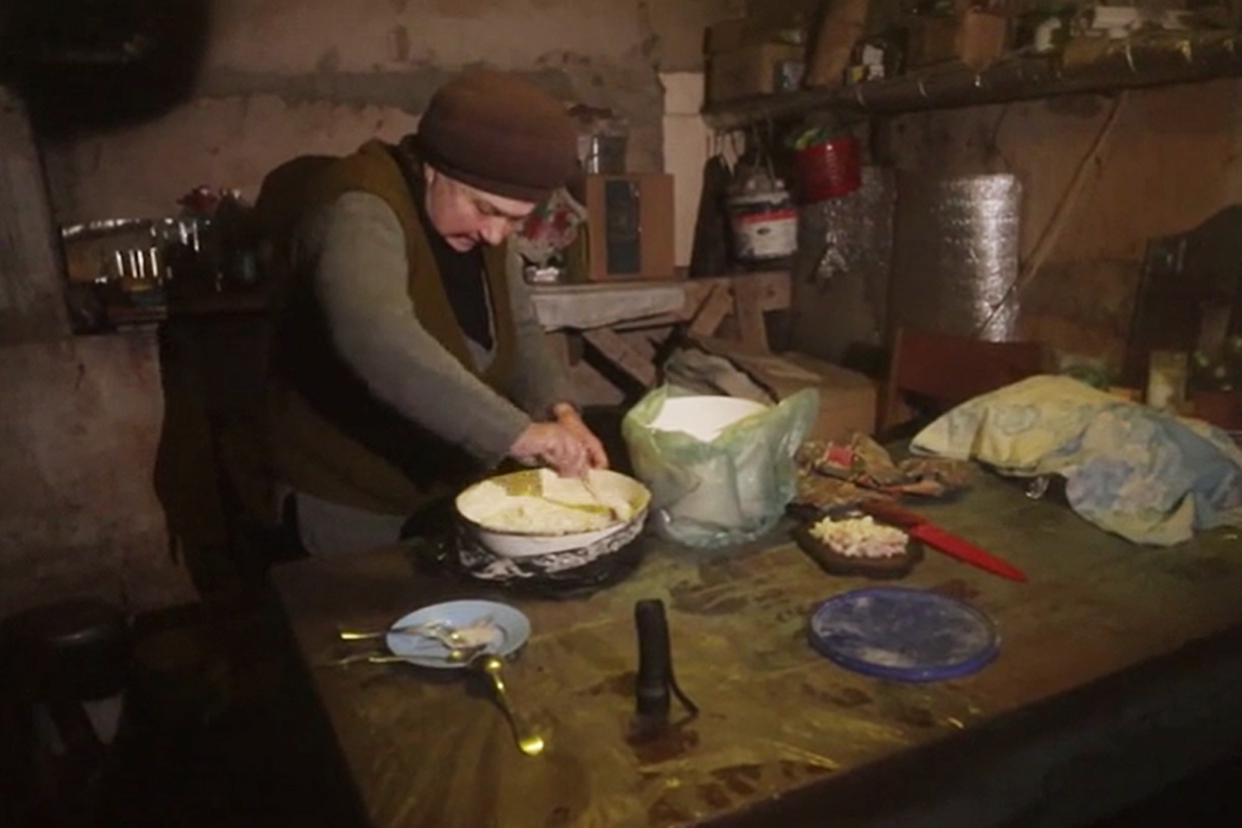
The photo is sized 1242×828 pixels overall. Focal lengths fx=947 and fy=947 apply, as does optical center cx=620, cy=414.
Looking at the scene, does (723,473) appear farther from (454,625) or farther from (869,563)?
(454,625)

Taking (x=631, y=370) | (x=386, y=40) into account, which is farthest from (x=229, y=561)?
(x=386, y=40)

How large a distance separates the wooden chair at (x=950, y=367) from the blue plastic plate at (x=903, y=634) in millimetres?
1261

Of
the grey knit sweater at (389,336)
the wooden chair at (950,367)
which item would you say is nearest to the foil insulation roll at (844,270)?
the wooden chair at (950,367)

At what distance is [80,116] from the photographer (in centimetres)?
333

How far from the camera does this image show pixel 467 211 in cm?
178

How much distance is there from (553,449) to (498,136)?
556 millimetres

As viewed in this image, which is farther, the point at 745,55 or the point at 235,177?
the point at 745,55

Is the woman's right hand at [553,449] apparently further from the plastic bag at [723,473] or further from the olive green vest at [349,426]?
the olive green vest at [349,426]

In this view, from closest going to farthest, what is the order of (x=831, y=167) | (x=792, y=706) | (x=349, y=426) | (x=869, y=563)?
(x=792, y=706) < (x=869, y=563) < (x=349, y=426) < (x=831, y=167)

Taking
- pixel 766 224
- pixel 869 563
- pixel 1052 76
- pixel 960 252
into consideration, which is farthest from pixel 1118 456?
pixel 766 224

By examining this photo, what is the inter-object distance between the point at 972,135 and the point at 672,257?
1289 mm

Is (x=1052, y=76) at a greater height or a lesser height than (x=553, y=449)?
greater

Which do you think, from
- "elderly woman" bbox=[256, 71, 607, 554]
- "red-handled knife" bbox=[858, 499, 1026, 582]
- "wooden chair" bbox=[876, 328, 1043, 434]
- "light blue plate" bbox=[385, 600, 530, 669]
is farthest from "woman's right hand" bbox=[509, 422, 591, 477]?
"wooden chair" bbox=[876, 328, 1043, 434]

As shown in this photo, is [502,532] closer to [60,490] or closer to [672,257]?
[60,490]
